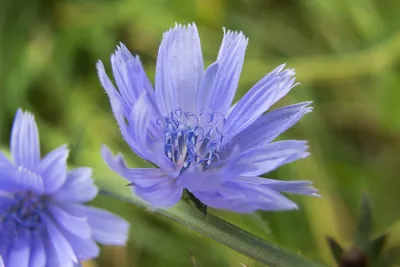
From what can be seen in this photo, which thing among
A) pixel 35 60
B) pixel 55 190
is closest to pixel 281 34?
pixel 35 60

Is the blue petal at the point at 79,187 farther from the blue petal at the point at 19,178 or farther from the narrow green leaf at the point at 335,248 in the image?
the narrow green leaf at the point at 335,248

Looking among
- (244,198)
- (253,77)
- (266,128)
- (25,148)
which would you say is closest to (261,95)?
(266,128)

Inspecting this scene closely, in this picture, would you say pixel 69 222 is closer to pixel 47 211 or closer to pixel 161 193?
pixel 47 211

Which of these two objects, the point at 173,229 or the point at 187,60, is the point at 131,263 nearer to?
the point at 173,229

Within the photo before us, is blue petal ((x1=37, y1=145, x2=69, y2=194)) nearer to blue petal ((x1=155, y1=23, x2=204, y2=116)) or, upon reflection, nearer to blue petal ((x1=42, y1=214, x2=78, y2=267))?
blue petal ((x1=42, y1=214, x2=78, y2=267))

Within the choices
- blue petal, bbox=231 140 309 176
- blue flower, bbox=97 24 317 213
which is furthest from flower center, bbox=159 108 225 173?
blue petal, bbox=231 140 309 176

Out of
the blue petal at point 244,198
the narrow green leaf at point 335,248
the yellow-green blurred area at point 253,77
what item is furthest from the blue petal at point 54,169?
the yellow-green blurred area at point 253,77
